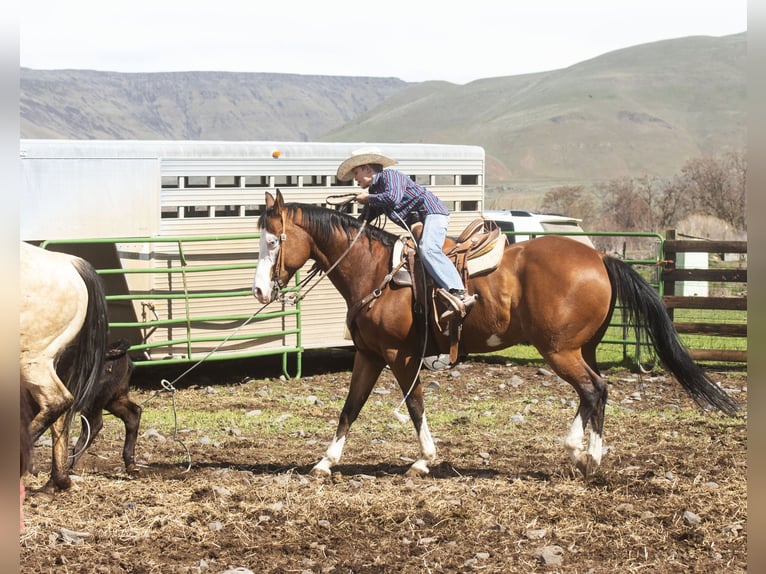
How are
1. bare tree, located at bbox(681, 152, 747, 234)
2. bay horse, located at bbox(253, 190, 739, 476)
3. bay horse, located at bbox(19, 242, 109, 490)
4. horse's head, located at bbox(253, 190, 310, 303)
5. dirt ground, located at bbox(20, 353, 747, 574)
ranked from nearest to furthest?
dirt ground, located at bbox(20, 353, 747, 574), bay horse, located at bbox(19, 242, 109, 490), bay horse, located at bbox(253, 190, 739, 476), horse's head, located at bbox(253, 190, 310, 303), bare tree, located at bbox(681, 152, 747, 234)

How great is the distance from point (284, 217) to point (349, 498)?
2345mm

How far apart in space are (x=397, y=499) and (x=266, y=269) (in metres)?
2.09

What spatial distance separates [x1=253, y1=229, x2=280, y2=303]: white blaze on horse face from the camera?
281 inches

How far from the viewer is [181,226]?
1233 cm

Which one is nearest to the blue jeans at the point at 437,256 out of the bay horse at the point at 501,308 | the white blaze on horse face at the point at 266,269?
the bay horse at the point at 501,308

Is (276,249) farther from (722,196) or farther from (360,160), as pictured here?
(722,196)

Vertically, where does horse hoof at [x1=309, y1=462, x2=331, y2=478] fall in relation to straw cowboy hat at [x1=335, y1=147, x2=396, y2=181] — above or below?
below

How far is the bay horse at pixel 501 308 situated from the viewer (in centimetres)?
709

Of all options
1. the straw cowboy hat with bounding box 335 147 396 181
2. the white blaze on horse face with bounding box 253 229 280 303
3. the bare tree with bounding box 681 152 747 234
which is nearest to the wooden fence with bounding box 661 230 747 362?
the straw cowboy hat with bounding box 335 147 396 181

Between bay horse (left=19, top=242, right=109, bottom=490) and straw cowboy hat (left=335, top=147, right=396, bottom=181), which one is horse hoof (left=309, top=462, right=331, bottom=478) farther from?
straw cowboy hat (left=335, top=147, right=396, bottom=181)

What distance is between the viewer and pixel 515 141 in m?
162

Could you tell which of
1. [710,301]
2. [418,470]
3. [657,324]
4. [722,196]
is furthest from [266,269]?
[722,196]

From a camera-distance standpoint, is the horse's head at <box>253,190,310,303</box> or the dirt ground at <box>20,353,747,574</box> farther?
the horse's head at <box>253,190,310,303</box>

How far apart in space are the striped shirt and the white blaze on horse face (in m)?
0.85
